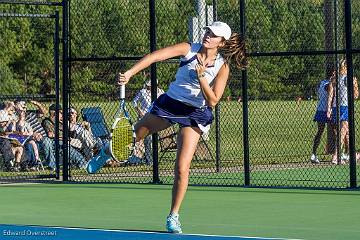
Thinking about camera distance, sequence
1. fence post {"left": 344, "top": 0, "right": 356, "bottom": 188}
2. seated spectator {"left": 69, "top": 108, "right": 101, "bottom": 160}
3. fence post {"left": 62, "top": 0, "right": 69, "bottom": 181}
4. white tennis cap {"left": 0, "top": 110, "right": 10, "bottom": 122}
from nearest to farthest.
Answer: fence post {"left": 344, "top": 0, "right": 356, "bottom": 188} → fence post {"left": 62, "top": 0, "right": 69, "bottom": 181} → seated spectator {"left": 69, "top": 108, "right": 101, "bottom": 160} → white tennis cap {"left": 0, "top": 110, "right": 10, "bottom": 122}

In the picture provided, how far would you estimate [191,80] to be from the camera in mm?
11227

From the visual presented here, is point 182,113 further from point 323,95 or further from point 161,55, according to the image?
point 323,95

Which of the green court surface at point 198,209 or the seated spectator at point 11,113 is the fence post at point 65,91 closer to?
the green court surface at point 198,209

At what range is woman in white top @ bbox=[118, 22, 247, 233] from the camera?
11008mm

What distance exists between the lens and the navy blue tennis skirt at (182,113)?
11188mm

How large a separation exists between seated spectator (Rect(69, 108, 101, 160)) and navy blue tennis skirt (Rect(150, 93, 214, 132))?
8261 mm

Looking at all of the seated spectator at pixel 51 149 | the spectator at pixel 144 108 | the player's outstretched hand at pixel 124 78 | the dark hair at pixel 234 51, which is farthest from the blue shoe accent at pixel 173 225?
the spectator at pixel 144 108

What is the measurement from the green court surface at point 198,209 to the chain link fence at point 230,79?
110cm

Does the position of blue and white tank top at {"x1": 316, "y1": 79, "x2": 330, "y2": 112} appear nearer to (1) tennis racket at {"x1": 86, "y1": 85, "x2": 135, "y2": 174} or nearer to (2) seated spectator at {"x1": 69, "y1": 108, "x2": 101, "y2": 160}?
(2) seated spectator at {"x1": 69, "y1": 108, "x2": 101, "y2": 160}

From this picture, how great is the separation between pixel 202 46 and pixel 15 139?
8918 millimetres

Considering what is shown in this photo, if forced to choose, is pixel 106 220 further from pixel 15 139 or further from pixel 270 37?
pixel 270 37

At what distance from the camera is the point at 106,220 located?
12.4 meters

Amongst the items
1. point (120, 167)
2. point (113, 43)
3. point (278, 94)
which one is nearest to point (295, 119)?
point (278, 94)

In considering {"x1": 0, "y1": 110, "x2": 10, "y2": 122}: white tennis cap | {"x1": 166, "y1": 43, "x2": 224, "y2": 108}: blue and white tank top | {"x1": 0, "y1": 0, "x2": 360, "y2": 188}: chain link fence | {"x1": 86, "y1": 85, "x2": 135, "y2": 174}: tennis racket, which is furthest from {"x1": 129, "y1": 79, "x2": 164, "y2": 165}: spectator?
{"x1": 166, "y1": 43, "x2": 224, "y2": 108}: blue and white tank top
